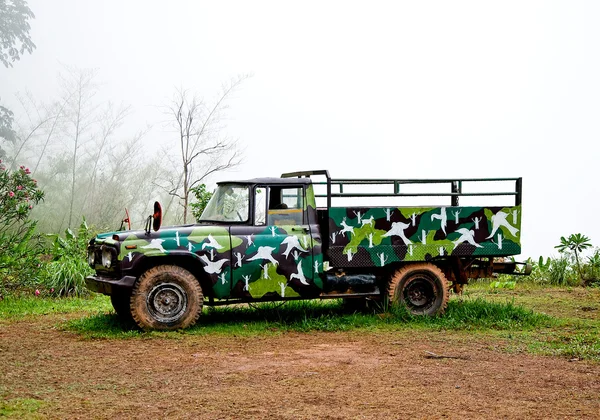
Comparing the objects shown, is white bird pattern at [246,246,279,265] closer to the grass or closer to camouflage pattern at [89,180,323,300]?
camouflage pattern at [89,180,323,300]

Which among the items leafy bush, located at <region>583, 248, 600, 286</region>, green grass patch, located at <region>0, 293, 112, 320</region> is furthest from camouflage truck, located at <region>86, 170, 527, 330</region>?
leafy bush, located at <region>583, 248, 600, 286</region>

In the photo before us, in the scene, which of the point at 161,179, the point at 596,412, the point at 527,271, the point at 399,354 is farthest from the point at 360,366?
the point at 161,179

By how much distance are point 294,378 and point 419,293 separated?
14.2 feet

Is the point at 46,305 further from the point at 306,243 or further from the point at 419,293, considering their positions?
the point at 419,293

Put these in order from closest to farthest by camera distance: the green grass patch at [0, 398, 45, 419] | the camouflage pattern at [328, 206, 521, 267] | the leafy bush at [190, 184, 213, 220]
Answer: the green grass patch at [0, 398, 45, 419] < the camouflage pattern at [328, 206, 521, 267] < the leafy bush at [190, 184, 213, 220]

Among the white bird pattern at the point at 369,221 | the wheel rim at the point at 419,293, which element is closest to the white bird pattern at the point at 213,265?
the white bird pattern at the point at 369,221

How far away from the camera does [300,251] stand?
1003cm

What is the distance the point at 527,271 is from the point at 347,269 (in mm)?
2820

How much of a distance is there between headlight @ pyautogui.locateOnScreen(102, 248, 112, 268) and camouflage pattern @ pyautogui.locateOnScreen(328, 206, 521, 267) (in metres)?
2.94

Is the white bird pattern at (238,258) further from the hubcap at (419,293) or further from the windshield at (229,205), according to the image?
the hubcap at (419,293)

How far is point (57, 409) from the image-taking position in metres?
6.02

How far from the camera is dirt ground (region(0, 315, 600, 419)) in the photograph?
5953mm

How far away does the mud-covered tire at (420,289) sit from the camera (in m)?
10.7

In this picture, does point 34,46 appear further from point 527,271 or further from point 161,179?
point 527,271
